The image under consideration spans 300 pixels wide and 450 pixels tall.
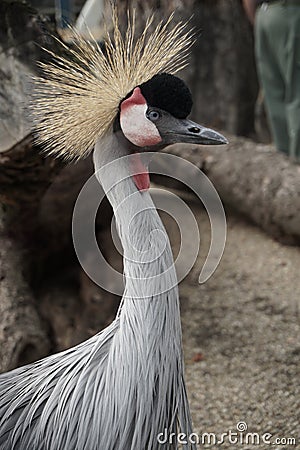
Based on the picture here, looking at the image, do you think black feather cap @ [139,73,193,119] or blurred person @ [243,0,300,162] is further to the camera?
blurred person @ [243,0,300,162]

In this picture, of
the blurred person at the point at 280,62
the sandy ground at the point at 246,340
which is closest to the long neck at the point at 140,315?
the sandy ground at the point at 246,340

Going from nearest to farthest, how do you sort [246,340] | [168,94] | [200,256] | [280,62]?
1. [168,94]
2. [246,340]
3. [200,256]
4. [280,62]

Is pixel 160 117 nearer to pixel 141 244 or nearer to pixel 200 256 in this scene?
pixel 141 244

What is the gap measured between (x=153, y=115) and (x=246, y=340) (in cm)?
115

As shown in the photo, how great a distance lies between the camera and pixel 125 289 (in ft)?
3.93

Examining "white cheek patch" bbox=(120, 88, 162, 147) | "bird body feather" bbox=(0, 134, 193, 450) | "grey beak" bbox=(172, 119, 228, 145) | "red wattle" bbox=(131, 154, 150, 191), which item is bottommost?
"bird body feather" bbox=(0, 134, 193, 450)

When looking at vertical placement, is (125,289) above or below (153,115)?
below

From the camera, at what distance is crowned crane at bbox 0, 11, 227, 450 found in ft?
3.79

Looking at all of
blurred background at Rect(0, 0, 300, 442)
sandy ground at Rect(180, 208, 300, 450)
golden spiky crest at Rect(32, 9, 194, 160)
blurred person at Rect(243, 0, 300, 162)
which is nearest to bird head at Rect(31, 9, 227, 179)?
golden spiky crest at Rect(32, 9, 194, 160)

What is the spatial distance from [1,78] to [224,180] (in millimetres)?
1254

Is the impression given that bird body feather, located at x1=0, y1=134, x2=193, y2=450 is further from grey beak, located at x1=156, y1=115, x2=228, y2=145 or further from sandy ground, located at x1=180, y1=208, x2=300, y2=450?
sandy ground, located at x1=180, y1=208, x2=300, y2=450

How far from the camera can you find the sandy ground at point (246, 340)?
172 cm

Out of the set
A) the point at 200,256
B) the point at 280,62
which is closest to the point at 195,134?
the point at 200,256

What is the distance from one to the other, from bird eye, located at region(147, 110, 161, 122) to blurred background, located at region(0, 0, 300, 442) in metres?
0.39
